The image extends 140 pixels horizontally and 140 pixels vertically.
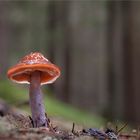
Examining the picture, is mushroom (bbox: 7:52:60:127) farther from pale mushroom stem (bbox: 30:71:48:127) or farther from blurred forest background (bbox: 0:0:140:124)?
blurred forest background (bbox: 0:0:140:124)

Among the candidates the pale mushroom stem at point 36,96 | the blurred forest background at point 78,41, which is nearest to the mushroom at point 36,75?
the pale mushroom stem at point 36,96

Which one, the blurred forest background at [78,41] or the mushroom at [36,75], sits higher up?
the blurred forest background at [78,41]

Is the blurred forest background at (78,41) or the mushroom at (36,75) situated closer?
the mushroom at (36,75)

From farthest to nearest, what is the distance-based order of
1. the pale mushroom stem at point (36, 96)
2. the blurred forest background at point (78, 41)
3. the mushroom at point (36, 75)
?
the blurred forest background at point (78, 41) → the pale mushroom stem at point (36, 96) → the mushroom at point (36, 75)

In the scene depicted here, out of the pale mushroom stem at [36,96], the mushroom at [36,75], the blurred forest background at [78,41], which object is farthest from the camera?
the blurred forest background at [78,41]

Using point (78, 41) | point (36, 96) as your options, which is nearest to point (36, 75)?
point (36, 96)

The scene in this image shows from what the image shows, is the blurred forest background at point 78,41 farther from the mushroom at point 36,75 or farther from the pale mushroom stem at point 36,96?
the pale mushroom stem at point 36,96

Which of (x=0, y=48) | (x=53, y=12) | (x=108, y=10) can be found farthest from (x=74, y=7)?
(x=0, y=48)
